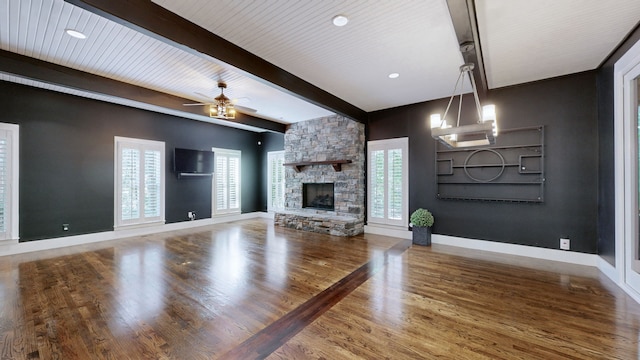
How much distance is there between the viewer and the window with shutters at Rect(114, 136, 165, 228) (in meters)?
5.82

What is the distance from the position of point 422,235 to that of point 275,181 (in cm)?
508

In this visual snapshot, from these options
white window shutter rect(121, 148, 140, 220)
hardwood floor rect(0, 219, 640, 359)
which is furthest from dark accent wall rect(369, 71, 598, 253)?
white window shutter rect(121, 148, 140, 220)

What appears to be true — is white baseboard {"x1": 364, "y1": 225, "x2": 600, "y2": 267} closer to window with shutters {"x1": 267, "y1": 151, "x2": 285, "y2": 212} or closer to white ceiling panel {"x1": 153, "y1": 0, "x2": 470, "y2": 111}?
white ceiling panel {"x1": 153, "y1": 0, "x2": 470, "y2": 111}

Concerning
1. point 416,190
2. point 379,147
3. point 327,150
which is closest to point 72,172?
point 327,150

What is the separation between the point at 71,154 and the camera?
205 inches

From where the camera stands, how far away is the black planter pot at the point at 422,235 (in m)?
5.16

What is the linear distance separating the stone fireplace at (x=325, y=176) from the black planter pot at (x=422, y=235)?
1.39 m

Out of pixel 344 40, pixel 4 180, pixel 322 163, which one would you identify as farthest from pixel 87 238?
pixel 344 40

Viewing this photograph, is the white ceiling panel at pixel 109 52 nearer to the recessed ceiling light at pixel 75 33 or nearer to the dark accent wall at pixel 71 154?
the recessed ceiling light at pixel 75 33

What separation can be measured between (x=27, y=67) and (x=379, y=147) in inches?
243

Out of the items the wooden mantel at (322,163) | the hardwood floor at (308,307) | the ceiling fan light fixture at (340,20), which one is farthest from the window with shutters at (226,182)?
the ceiling fan light fixture at (340,20)

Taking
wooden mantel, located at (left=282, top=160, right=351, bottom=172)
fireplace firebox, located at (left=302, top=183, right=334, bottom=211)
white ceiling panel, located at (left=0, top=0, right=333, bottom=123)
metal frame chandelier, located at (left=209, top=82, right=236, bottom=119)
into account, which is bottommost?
fireplace firebox, located at (left=302, top=183, right=334, bottom=211)

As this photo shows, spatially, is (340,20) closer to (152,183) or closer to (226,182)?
(152,183)

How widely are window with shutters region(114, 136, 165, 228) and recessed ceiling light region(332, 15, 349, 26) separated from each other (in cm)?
563
